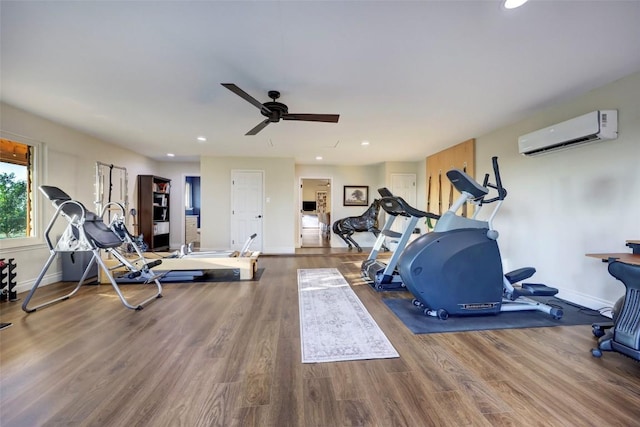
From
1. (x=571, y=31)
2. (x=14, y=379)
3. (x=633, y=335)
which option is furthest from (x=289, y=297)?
(x=571, y=31)

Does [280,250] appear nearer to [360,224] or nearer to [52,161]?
[360,224]

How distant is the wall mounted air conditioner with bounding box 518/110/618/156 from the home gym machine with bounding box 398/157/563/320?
4.08 feet

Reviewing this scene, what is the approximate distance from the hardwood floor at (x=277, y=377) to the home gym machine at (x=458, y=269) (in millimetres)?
358

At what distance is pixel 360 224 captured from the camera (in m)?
6.87

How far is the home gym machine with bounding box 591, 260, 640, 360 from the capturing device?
1843 millimetres

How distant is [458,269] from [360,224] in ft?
13.8

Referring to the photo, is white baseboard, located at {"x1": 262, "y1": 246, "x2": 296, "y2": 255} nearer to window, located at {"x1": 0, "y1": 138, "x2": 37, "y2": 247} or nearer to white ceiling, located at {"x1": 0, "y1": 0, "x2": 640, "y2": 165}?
white ceiling, located at {"x1": 0, "y1": 0, "x2": 640, "y2": 165}

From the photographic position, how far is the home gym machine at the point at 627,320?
6.05 feet

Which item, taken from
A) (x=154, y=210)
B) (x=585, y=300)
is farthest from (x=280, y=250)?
(x=585, y=300)

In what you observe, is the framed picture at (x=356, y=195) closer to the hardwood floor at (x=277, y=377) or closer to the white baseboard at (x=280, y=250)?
the white baseboard at (x=280, y=250)

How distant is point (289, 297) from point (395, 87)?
2.68 meters

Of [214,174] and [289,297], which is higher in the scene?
[214,174]

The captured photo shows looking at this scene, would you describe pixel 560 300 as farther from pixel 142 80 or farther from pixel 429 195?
pixel 142 80

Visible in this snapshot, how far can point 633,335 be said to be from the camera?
1.84 m
